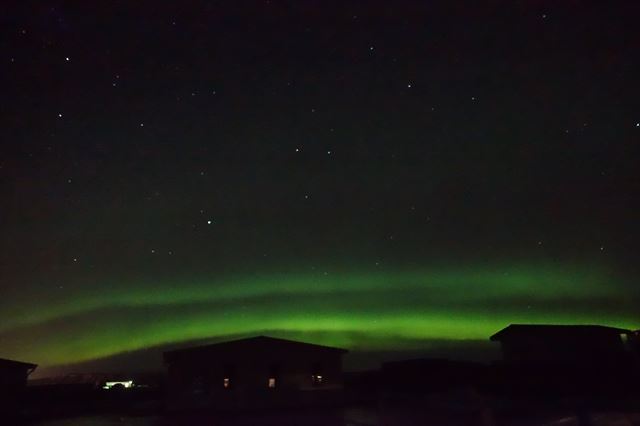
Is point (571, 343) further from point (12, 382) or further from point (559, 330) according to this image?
point (12, 382)

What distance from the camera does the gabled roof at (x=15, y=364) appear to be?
102 feet

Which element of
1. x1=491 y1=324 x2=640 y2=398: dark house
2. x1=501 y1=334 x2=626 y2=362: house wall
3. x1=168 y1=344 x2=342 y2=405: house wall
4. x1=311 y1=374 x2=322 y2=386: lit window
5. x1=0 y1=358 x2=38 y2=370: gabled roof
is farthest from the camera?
x1=501 y1=334 x2=626 y2=362: house wall

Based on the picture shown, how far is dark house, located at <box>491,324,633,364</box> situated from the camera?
3350 centimetres

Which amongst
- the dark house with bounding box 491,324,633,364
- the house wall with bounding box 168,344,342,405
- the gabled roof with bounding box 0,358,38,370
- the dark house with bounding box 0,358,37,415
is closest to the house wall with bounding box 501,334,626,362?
the dark house with bounding box 491,324,633,364

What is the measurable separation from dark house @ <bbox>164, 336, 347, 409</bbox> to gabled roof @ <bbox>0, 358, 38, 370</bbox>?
8.43 meters

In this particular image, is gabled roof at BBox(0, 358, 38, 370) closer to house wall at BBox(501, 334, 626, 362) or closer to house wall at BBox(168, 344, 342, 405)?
house wall at BBox(168, 344, 342, 405)

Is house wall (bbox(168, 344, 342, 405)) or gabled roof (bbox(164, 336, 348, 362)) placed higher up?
gabled roof (bbox(164, 336, 348, 362))

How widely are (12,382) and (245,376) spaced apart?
13.2 m

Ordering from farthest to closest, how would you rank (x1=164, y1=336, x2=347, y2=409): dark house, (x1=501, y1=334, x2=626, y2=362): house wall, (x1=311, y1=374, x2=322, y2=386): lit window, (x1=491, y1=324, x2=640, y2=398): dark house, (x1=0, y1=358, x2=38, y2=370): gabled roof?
(x1=501, y1=334, x2=626, y2=362): house wall, (x1=0, y1=358, x2=38, y2=370): gabled roof, (x1=311, y1=374, x2=322, y2=386): lit window, (x1=164, y1=336, x2=347, y2=409): dark house, (x1=491, y1=324, x2=640, y2=398): dark house

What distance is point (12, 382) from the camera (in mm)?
31312

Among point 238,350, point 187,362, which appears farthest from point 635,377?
point 187,362

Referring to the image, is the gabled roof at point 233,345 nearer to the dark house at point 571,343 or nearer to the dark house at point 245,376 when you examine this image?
the dark house at point 245,376

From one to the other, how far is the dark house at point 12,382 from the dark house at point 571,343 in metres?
29.0

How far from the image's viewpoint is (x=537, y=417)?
18641 millimetres
